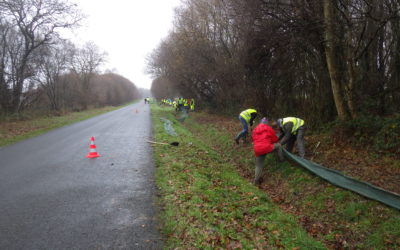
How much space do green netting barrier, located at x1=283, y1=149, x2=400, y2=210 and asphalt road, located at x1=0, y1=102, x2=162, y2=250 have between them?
385 cm

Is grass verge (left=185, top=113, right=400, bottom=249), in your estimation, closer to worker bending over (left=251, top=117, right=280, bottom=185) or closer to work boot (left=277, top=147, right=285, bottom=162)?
work boot (left=277, top=147, right=285, bottom=162)

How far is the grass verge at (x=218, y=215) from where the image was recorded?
3.70 meters

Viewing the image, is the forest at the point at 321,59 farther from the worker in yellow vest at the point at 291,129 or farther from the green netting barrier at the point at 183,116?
the green netting barrier at the point at 183,116

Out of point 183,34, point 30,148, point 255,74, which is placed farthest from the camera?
point 183,34

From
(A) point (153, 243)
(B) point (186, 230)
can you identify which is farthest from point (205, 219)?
(A) point (153, 243)

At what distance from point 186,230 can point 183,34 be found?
1904 centimetres

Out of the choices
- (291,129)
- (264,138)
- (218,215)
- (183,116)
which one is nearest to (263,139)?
(264,138)

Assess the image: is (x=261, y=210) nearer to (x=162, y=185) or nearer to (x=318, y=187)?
(x=318, y=187)

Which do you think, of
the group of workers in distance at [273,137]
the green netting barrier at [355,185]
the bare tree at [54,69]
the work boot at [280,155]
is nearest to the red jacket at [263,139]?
the group of workers in distance at [273,137]

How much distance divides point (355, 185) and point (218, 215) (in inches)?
115

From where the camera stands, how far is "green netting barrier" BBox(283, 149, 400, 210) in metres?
4.34

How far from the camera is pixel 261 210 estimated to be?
190 inches

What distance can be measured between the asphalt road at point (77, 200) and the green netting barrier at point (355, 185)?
12.6 ft

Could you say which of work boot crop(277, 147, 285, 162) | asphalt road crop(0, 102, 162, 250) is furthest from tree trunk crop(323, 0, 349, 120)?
asphalt road crop(0, 102, 162, 250)
